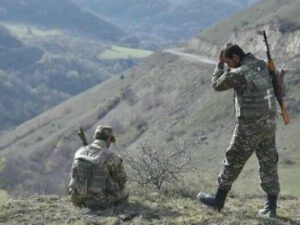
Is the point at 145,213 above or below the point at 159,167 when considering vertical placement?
below

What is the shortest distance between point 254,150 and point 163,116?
90.7 meters

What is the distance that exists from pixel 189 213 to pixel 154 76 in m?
108

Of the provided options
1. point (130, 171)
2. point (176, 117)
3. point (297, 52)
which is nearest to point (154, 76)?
point (176, 117)

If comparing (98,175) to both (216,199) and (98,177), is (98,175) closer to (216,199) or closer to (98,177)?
(98,177)

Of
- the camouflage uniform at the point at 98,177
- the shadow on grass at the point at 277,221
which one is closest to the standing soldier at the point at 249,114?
the shadow on grass at the point at 277,221

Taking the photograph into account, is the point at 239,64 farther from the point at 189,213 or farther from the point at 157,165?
the point at 157,165

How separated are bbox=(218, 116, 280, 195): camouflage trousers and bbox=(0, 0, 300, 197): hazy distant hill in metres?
40.4

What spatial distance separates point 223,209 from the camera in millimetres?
9492

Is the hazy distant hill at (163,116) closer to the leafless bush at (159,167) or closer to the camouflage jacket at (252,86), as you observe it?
the leafless bush at (159,167)

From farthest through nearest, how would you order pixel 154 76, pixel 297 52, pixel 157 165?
pixel 154 76 → pixel 297 52 → pixel 157 165

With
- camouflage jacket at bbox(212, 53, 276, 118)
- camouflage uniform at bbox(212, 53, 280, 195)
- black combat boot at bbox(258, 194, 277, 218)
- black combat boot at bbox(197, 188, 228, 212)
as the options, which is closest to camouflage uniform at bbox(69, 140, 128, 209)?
black combat boot at bbox(197, 188, 228, 212)

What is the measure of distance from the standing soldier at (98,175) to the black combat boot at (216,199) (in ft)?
4.08

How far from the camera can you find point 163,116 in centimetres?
9931

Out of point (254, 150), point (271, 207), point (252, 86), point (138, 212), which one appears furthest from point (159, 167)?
point (252, 86)
